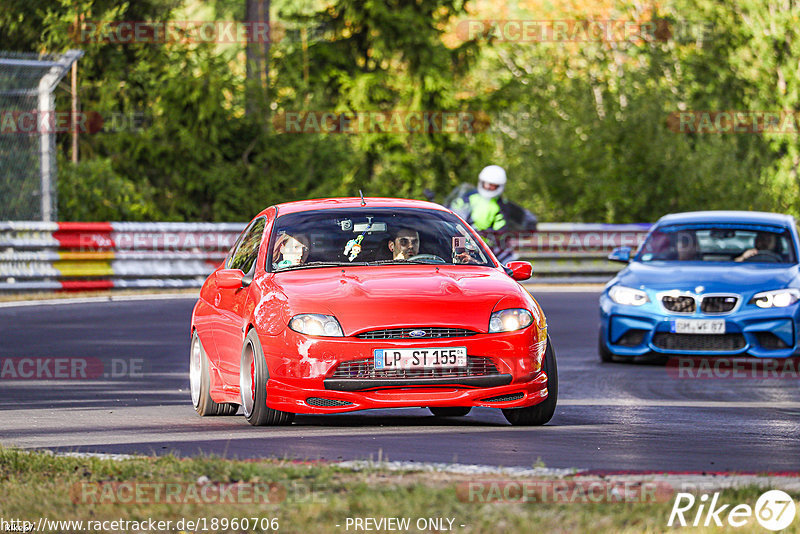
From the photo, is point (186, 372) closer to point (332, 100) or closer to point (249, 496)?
point (249, 496)

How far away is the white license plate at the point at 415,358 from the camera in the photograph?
31.8 feet

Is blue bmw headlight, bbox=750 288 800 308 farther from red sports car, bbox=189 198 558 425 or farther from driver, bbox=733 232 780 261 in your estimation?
red sports car, bbox=189 198 558 425

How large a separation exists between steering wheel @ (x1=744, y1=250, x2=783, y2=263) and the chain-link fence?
1089 centimetres

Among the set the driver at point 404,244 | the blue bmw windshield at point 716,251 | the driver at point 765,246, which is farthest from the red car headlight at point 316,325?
the driver at point 765,246

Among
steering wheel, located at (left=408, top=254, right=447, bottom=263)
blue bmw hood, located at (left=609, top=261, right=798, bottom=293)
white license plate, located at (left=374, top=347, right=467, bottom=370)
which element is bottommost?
blue bmw hood, located at (left=609, top=261, right=798, bottom=293)

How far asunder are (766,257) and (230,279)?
746 cm

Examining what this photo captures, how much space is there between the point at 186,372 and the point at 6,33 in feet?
67.4

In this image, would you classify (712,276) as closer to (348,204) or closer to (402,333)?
(348,204)

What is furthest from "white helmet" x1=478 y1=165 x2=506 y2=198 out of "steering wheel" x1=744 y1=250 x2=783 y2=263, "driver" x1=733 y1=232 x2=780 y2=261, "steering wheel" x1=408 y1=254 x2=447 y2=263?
"steering wheel" x1=408 y1=254 x2=447 y2=263

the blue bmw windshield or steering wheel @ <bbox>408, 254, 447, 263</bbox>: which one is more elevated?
steering wheel @ <bbox>408, 254, 447, 263</bbox>

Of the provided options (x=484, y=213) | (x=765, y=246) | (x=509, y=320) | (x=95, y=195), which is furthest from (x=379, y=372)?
(x=95, y=195)

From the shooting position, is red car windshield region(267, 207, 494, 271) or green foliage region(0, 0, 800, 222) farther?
green foliage region(0, 0, 800, 222)

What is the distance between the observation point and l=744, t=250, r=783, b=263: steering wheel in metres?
16.5

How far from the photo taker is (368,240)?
11.0m
